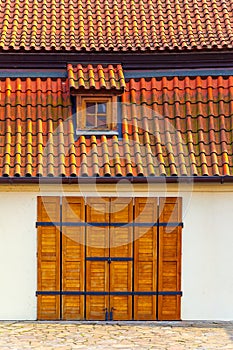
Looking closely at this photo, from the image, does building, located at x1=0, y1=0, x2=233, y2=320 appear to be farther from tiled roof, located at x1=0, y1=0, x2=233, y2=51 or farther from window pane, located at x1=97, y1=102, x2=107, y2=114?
tiled roof, located at x1=0, y1=0, x2=233, y2=51

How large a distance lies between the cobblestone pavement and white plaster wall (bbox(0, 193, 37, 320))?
0.32m

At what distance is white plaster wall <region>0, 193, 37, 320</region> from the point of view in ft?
39.4

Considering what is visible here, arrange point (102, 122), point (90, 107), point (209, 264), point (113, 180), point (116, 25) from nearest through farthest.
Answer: point (113, 180) → point (209, 264) → point (102, 122) → point (90, 107) → point (116, 25)

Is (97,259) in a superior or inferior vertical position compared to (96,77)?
inferior

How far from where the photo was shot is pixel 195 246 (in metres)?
12.1

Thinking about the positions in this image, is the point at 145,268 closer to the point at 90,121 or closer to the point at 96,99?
the point at 90,121

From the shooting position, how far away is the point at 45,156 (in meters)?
12.1

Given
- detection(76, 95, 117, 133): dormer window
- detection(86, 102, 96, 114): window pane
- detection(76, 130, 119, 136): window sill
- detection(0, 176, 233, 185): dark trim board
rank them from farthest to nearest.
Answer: detection(86, 102, 96, 114): window pane → detection(76, 95, 117, 133): dormer window → detection(76, 130, 119, 136): window sill → detection(0, 176, 233, 185): dark trim board

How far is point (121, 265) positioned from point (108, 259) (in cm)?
24

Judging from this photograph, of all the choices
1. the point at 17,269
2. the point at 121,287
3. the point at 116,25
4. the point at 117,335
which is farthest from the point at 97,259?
the point at 116,25

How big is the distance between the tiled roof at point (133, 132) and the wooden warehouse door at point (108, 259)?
632 millimetres

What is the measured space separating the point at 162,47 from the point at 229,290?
4.60 metres

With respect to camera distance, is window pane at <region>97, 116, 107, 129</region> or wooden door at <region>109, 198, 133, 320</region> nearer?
wooden door at <region>109, 198, 133, 320</region>

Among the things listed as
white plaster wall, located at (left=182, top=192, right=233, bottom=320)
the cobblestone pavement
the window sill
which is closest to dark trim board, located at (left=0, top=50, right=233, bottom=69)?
the window sill
